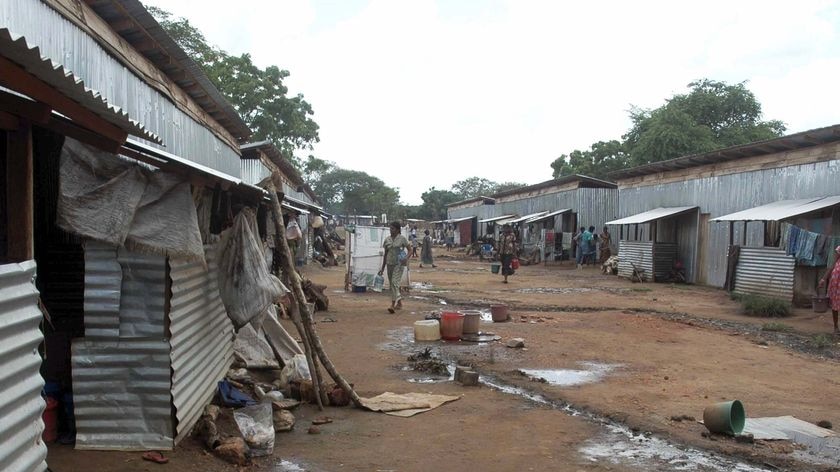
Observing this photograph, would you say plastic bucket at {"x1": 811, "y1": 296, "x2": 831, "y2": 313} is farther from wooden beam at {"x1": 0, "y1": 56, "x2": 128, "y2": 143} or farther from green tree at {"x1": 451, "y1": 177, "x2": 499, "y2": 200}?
green tree at {"x1": 451, "y1": 177, "x2": 499, "y2": 200}

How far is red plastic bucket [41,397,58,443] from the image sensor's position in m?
4.74

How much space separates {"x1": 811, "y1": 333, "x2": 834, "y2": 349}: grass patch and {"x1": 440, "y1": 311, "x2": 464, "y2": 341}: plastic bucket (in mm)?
5620

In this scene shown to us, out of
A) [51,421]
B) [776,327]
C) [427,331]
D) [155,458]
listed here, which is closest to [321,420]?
[155,458]

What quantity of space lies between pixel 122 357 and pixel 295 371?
2.68 meters

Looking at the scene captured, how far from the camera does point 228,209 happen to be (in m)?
6.98

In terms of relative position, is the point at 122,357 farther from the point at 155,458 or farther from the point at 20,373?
the point at 20,373

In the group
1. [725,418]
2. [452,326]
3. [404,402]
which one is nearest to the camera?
[725,418]

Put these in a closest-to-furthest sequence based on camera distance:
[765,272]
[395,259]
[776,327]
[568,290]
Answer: [776,327] → [395,259] → [765,272] → [568,290]

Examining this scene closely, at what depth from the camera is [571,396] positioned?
7.19 meters

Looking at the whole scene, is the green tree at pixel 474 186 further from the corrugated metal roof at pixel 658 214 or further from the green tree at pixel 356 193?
the corrugated metal roof at pixel 658 214

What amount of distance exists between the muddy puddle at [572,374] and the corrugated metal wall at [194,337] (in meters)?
3.73

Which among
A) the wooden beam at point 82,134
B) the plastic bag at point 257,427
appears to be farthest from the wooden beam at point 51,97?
the plastic bag at point 257,427

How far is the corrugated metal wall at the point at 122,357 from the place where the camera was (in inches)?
190

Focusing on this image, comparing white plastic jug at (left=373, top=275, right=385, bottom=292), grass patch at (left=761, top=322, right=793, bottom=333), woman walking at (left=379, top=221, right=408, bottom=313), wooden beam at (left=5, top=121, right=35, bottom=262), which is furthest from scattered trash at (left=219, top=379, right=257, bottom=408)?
white plastic jug at (left=373, top=275, right=385, bottom=292)
